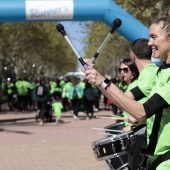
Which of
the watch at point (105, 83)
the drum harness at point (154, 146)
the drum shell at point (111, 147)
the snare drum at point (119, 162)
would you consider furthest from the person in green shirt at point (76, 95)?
the watch at point (105, 83)

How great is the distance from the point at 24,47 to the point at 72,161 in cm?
2841

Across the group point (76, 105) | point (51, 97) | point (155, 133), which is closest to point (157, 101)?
point (155, 133)

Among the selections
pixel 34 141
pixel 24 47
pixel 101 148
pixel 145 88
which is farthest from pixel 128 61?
pixel 24 47

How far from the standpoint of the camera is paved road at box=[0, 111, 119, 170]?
9.21 meters

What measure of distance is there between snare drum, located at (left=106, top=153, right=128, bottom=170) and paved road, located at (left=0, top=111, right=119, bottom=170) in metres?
3.08

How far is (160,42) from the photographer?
316 cm

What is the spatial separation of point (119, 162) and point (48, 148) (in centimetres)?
571

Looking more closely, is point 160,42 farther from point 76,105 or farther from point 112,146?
point 76,105

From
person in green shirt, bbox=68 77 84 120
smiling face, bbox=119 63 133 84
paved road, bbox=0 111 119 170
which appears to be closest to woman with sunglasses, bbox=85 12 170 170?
smiling face, bbox=119 63 133 84

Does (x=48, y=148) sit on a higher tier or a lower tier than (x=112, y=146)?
lower

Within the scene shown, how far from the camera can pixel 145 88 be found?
159 inches

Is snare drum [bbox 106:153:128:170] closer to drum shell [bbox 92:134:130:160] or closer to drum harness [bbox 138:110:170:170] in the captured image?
drum shell [bbox 92:134:130:160]

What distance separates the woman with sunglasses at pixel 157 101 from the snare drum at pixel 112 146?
1.95 m

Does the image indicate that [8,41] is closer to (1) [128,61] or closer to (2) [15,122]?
(2) [15,122]
